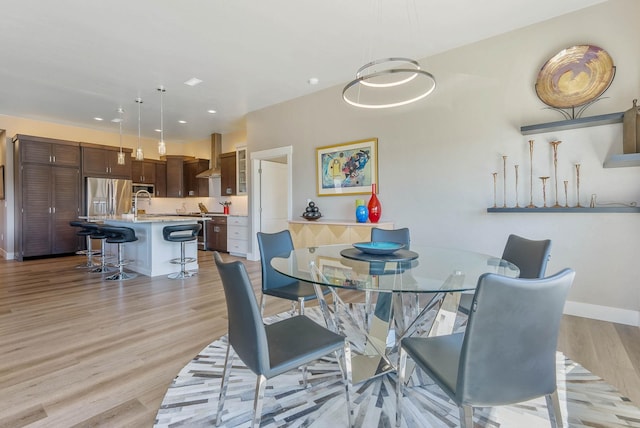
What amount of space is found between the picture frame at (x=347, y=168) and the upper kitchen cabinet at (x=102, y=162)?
5024 mm

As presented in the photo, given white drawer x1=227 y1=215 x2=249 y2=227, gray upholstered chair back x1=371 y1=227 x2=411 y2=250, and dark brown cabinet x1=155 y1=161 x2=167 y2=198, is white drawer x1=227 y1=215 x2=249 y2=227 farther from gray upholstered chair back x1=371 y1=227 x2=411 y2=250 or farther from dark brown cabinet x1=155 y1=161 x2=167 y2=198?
gray upholstered chair back x1=371 y1=227 x2=411 y2=250

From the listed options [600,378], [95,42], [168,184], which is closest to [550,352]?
[600,378]

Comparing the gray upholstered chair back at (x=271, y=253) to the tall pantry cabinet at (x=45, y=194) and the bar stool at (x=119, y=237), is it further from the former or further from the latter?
the tall pantry cabinet at (x=45, y=194)

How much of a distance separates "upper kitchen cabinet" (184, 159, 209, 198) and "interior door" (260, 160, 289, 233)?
2702 millimetres

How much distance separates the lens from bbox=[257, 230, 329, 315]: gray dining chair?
2219mm

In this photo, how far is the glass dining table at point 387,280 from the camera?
1.48m

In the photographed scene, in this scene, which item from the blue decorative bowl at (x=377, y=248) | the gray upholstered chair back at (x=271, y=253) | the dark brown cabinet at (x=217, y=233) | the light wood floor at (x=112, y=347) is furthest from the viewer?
the dark brown cabinet at (x=217, y=233)

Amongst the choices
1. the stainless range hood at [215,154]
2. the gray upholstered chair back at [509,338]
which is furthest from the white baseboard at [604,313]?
the stainless range hood at [215,154]

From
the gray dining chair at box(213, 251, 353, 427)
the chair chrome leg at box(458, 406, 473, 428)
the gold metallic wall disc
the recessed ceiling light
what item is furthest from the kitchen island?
the gold metallic wall disc

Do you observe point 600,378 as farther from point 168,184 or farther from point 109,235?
point 168,184

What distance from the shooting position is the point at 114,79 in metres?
4.26

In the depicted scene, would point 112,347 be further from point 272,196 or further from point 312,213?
point 272,196

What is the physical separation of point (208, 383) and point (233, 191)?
557 cm

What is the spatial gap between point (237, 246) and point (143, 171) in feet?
11.4
